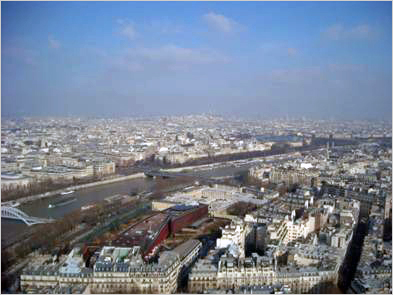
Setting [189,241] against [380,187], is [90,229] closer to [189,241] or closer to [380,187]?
[189,241]

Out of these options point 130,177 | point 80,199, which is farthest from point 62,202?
point 130,177

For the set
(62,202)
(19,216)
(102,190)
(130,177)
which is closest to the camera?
(19,216)

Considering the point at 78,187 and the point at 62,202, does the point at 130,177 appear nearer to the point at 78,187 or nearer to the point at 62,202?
the point at 78,187

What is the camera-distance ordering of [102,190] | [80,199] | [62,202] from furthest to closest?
1. [102,190]
2. [80,199]
3. [62,202]

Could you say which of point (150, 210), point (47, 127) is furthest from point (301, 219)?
point (47, 127)

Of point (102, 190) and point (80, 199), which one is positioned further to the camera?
point (102, 190)

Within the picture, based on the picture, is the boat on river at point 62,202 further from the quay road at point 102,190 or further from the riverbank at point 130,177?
the riverbank at point 130,177

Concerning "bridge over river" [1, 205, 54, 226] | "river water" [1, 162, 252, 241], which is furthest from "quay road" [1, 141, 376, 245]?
"bridge over river" [1, 205, 54, 226]

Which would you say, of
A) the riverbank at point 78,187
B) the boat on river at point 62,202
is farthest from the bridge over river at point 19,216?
the riverbank at point 78,187

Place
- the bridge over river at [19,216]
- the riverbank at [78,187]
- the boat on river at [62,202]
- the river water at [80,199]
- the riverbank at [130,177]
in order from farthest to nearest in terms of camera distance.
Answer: the riverbank at [130,177]
the riverbank at [78,187]
the boat on river at [62,202]
the bridge over river at [19,216]
the river water at [80,199]
